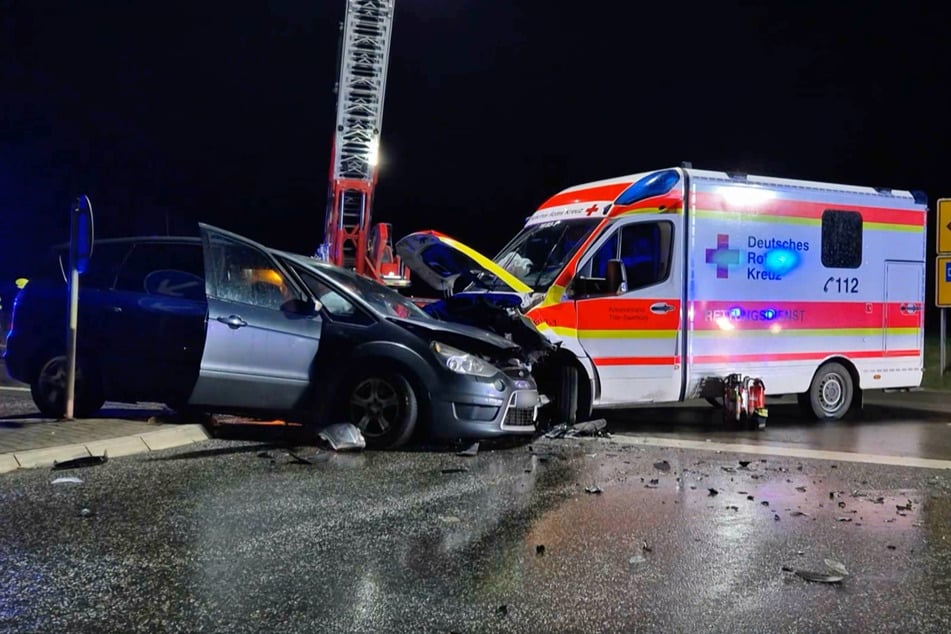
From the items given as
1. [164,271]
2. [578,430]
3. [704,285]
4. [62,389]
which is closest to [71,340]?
[62,389]

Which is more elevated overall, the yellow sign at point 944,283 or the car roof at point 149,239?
the yellow sign at point 944,283

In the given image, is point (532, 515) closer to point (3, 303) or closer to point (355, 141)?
point (355, 141)

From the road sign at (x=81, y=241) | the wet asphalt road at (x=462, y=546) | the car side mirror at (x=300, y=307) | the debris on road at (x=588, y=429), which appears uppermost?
the road sign at (x=81, y=241)

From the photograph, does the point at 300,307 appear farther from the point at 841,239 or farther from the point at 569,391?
the point at 841,239

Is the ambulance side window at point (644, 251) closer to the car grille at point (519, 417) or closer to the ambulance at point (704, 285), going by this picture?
the ambulance at point (704, 285)

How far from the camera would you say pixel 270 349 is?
744 cm

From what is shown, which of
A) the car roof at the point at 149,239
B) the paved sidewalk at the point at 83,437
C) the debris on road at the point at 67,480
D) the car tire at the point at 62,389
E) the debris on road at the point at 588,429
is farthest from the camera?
the debris on road at the point at 588,429

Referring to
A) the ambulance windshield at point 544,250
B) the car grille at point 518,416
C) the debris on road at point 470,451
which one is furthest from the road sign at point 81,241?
the ambulance windshield at point 544,250

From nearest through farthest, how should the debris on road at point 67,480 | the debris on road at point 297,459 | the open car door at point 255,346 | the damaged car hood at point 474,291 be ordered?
the debris on road at point 67,480, the debris on road at point 297,459, the open car door at point 255,346, the damaged car hood at point 474,291

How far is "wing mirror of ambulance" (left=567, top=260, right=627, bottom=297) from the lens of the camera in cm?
889

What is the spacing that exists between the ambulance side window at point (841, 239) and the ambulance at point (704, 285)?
0.06 feet

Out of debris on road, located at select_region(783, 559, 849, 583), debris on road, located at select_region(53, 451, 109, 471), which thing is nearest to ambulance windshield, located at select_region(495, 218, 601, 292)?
debris on road, located at select_region(53, 451, 109, 471)

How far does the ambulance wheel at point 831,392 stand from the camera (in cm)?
1057

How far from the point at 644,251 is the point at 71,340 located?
576 centimetres
